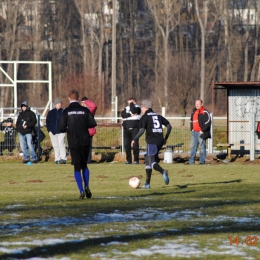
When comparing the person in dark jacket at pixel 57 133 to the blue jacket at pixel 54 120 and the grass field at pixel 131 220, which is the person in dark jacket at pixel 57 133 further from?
the grass field at pixel 131 220

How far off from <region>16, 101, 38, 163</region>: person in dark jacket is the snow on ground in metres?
11.0

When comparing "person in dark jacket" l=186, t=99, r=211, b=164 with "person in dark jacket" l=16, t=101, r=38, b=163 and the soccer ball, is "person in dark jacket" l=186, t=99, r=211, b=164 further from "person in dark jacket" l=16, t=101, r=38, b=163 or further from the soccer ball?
the soccer ball

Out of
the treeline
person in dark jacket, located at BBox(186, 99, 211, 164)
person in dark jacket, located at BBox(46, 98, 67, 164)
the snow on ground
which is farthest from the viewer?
the treeline

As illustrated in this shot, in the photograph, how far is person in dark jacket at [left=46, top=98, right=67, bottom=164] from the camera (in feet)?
74.8

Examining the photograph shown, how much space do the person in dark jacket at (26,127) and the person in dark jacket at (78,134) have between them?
32.4 ft

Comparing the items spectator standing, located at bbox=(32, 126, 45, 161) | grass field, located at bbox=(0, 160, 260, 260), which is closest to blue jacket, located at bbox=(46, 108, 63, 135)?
spectator standing, located at bbox=(32, 126, 45, 161)

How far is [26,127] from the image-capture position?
22.9 meters

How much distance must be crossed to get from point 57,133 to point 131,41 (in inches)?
2507

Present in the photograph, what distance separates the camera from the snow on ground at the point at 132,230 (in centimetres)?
789

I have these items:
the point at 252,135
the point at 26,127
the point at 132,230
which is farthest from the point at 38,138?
the point at 132,230

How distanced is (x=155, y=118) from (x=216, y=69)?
2677 inches

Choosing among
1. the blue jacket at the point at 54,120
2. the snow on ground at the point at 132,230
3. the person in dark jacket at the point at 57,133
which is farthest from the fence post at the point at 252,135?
the snow on ground at the point at 132,230

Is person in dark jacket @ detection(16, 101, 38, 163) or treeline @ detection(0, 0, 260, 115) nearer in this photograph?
person in dark jacket @ detection(16, 101, 38, 163)

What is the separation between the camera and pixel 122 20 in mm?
86812
